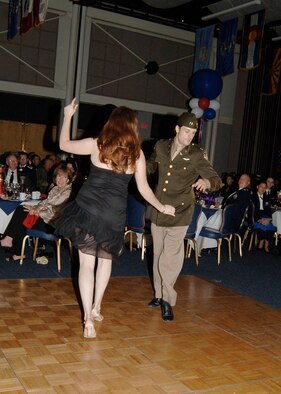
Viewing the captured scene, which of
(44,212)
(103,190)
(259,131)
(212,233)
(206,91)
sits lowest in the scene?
(212,233)

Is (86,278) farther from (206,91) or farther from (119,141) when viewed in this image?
(206,91)

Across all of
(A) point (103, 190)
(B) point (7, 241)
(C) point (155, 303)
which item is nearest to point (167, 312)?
(C) point (155, 303)

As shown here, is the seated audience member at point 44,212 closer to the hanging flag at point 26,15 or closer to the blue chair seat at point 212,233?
the blue chair seat at point 212,233

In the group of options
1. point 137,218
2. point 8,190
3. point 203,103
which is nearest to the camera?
point 8,190

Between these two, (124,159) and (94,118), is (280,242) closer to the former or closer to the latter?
(124,159)

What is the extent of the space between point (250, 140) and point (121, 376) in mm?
11145

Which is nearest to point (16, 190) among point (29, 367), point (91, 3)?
point (29, 367)

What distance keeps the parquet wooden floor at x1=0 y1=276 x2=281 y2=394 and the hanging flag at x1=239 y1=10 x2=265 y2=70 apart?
20.9ft

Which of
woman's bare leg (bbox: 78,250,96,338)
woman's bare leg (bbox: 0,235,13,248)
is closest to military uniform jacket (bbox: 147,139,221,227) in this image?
woman's bare leg (bbox: 78,250,96,338)

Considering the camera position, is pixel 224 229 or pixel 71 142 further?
pixel 224 229

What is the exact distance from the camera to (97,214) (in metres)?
3.04

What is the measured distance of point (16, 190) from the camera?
18.5 feet

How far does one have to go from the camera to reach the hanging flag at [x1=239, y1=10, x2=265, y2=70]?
30.7 feet

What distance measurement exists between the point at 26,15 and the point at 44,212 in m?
4.98
